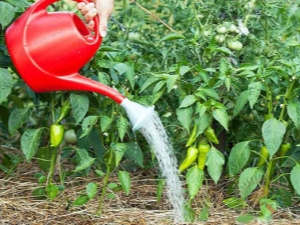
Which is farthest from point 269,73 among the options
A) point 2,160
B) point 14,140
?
point 14,140

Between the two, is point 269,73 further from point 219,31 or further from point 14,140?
point 14,140

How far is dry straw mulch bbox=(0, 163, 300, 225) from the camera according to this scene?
2.33 metres

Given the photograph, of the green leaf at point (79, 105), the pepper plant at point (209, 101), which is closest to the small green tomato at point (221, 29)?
the pepper plant at point (209, 101)

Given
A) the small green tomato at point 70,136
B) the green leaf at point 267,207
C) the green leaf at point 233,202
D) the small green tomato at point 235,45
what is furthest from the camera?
the small green tomato at point 70,136

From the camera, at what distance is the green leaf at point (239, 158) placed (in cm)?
224

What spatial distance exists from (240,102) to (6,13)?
0.73m

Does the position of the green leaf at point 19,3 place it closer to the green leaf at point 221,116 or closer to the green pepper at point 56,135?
the green pepper at point 56,135

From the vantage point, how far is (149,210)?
243 centimetres

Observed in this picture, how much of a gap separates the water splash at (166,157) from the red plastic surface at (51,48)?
5.1 inches

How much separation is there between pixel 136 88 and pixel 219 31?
1.07 feet

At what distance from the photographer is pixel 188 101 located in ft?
7.21

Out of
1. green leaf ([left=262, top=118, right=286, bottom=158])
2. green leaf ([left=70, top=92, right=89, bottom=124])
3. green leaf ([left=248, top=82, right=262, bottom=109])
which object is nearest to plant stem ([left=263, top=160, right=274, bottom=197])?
green leaf ([left=262, top=118, right=286, bottom=158])

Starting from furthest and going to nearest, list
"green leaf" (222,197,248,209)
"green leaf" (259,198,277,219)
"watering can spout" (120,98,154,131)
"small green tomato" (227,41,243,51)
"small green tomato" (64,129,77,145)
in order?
"small green tomato" (64,129,77,145), "small green tomato" (227,41,243,51), "green leaf" (222,197,248,209), "green leaf" (259,198,277,219), "watering can spout" (120,98,154,131)

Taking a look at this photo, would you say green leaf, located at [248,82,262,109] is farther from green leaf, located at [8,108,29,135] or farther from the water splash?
green leaf, located at [8,108,29,135]
